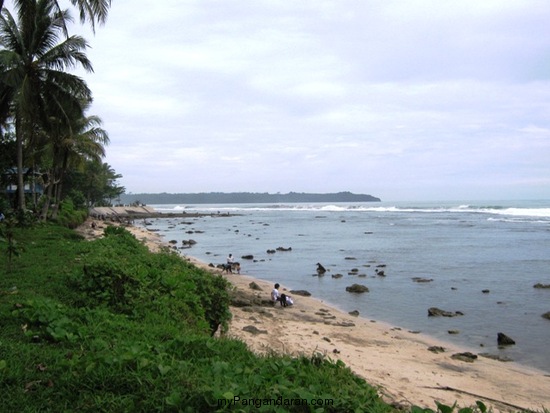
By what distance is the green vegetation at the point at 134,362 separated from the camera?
125 inches

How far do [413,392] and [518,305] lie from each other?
9.23 metres

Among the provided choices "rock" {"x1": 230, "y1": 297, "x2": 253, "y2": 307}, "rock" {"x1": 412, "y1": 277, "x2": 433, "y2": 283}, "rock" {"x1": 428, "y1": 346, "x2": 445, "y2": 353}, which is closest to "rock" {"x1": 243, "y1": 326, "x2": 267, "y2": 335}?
"rock" {"x1": 230, "y1": 297, "x2": 253, "y2": 307}

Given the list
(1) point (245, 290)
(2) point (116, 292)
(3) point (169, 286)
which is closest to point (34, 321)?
(2) point (116, 292)

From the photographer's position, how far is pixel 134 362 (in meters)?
3.55

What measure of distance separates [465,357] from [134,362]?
810cm

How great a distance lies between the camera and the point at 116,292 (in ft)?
20.3

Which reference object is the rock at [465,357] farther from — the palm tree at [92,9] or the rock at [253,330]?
the palm tree at [92,9]

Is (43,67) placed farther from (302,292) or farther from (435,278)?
(435,278)

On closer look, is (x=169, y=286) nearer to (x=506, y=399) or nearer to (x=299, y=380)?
(x=299, y=380)

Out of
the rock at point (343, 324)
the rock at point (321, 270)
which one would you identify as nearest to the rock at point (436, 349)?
the rock at point (343, 324)

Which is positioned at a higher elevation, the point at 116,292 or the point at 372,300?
the point at 116,292

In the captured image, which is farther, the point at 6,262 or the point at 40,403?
the point at 6,262

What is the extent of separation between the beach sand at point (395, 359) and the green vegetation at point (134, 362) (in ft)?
4.42

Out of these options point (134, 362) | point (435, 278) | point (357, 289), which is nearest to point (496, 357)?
point (357, 289)
